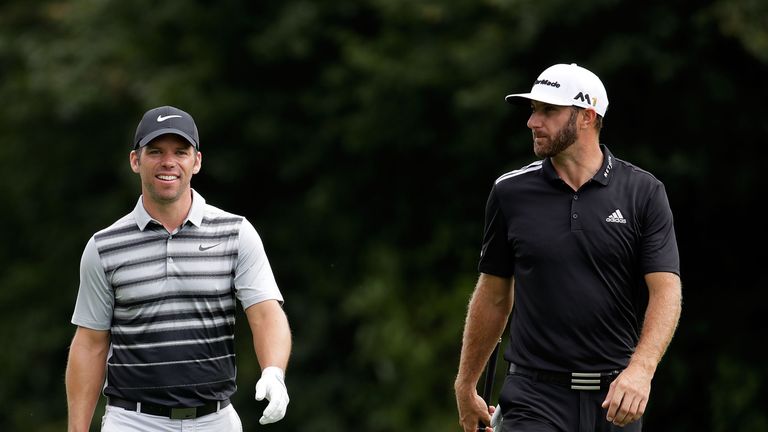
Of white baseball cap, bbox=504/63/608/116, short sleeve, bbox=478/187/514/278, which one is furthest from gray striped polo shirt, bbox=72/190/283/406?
white baseball cap, bbox=504/63/608/116

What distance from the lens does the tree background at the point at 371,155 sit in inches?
643

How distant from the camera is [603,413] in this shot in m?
6.60

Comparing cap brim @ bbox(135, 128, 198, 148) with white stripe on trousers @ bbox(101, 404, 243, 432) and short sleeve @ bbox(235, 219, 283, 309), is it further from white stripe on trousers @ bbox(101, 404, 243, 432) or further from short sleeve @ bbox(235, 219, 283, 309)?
white stripe on trousers @ bbox(101, 404, 243, 432)

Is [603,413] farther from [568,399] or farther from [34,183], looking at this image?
[34,183]

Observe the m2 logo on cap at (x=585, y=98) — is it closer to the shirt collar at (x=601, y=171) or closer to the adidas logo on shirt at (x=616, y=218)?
the shirt collar at (x=601, y=171)

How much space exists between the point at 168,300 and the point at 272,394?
2.07ft

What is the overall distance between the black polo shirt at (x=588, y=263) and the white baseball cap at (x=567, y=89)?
278mm

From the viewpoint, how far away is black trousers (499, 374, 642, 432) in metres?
6.59

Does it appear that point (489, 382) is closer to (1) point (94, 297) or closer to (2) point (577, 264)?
(2) point (577, 264)

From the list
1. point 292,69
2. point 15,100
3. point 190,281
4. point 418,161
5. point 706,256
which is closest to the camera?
point 190,281

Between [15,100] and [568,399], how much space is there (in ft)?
60.2

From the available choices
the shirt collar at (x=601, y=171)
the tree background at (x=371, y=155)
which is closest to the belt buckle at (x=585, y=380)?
the shirt collar at (x=601, y=171)

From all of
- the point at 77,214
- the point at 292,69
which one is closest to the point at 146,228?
the point at 292,69

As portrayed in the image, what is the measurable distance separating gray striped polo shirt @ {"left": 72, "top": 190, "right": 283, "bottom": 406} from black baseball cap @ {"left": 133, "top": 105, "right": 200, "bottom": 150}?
0.30 meters
